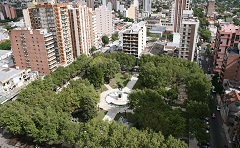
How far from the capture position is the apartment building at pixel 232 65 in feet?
166

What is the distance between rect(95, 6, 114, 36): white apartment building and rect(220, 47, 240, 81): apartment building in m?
69.8

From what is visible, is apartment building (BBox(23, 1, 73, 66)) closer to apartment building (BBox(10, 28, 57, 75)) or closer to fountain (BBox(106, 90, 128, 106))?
apartment building (BBox(10, 28, 57, 75))

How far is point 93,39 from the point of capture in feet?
285

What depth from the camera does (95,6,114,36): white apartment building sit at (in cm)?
10650

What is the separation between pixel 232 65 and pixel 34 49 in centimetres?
5506

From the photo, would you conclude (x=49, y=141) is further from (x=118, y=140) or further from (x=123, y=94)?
(x=123, y=94)

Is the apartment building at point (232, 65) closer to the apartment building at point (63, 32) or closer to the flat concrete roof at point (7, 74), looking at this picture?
the apartment building at point (63, 32)

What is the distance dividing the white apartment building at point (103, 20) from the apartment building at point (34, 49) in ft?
167

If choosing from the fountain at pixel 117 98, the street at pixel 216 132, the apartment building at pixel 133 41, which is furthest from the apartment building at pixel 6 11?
the street at pixel 216 132

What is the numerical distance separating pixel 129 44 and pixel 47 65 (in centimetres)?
2890

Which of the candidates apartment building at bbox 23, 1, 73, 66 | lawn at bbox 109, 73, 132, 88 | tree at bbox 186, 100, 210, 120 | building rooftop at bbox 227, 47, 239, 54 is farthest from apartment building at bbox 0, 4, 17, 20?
tree at bbox 186, 100, 210, 120

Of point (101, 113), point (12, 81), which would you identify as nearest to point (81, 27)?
point (12, 81)

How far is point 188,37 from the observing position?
6172 centimetres

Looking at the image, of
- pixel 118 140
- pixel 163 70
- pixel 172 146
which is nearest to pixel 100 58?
pixel 163 70
